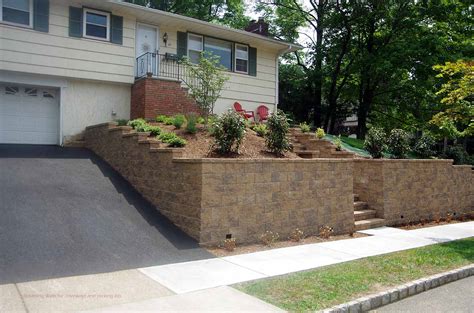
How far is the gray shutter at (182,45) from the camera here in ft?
50.8

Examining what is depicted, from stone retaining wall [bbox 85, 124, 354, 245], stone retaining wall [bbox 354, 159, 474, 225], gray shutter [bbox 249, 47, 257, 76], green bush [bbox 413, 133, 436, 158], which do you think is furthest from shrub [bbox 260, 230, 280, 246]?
gray shutter [bbox 249, 47, 257, 76]

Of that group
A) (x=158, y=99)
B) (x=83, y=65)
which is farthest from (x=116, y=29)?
(x=158, y=99)

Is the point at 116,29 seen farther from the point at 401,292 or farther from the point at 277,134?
the point at 401,292

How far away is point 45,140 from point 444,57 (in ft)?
60.0

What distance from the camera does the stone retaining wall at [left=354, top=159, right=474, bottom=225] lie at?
11280 mm

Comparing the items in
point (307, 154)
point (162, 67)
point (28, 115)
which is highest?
point (162, 67)

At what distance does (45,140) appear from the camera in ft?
43.6

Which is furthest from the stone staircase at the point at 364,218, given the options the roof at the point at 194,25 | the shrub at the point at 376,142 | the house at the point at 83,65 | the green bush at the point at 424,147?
the roof at the point at 194,25

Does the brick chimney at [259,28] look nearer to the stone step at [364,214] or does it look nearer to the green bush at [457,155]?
the green bush at [457,155]

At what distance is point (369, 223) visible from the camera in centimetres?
1062

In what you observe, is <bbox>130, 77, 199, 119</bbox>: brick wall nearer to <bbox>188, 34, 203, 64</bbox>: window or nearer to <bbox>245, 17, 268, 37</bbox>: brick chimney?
<bbox>188, 34, 203, 64</bbox>: window

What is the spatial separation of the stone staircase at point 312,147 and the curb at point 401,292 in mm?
5960

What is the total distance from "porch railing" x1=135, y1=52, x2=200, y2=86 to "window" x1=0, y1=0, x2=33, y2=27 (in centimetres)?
368

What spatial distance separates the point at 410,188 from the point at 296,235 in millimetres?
5103
